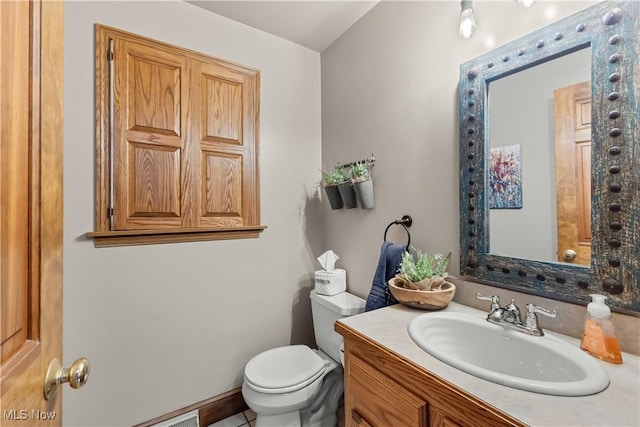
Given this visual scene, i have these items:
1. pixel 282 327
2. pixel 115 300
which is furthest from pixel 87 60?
pixel 282 327

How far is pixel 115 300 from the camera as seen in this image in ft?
4.48

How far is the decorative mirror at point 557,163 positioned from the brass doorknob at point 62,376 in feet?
4.02

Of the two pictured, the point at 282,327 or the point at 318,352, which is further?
the point at 282,327

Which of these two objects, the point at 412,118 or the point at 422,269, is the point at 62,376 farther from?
the point at 412,118

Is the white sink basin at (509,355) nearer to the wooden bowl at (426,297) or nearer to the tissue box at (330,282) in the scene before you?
the wooden bowl at (426,297)

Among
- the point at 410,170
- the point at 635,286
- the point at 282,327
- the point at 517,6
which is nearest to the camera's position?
the point at 635,286

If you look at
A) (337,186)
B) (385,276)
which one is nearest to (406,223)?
(385,276)

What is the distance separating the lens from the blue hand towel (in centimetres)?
128

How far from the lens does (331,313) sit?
1568mm

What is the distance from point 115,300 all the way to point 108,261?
0.20 metres

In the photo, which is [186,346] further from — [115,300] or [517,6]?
[517,6]

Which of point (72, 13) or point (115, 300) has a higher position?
point (72, 13)

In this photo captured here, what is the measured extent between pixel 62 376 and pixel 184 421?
128 cm

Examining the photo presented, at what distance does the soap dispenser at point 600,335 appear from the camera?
0.71 metres
